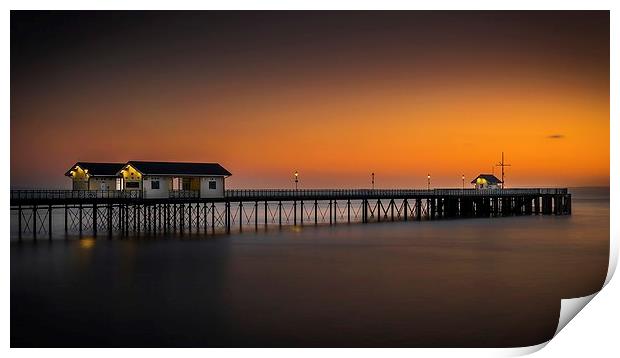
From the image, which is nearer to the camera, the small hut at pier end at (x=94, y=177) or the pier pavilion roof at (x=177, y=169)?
the pier pavilion roof at (x=177, y=169)

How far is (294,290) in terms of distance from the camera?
20.3m

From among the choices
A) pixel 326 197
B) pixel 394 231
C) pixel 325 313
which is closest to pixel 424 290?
pixel 325 313

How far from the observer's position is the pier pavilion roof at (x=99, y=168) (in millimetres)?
38125

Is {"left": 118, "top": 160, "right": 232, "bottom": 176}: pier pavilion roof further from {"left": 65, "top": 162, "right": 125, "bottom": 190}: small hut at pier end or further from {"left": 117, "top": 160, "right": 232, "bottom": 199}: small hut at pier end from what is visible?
{"left": 65, "top": 162, "right": 125, "bottom": 190}: small hut at pier end

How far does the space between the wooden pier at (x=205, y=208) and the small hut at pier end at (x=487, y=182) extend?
23.8 feet

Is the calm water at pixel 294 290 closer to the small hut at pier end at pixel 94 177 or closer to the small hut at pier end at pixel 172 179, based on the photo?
the small hut at pier end at pixel 172 179

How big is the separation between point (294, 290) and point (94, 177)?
21560 mm

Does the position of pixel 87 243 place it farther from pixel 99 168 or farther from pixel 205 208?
pixel 205 208

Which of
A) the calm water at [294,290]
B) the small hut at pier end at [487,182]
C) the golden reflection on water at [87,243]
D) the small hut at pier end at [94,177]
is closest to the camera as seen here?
the calm water at [294,290]

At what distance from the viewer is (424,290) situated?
2052 centimetres

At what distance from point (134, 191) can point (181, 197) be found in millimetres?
2544

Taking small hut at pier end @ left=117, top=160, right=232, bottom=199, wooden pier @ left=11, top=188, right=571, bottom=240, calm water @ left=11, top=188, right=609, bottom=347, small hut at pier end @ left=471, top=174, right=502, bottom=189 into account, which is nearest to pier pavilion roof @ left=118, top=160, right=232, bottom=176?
small hut at pier end @ left=117, top=160, right=232, bottom=199

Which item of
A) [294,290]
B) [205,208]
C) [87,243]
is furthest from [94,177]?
[294,290]

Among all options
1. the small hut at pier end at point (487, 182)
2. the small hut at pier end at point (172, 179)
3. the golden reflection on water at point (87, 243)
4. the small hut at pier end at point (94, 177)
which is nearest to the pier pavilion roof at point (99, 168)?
the small hut at pier end at point (94, 177)
